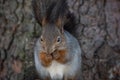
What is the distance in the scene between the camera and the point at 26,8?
10.4 ft

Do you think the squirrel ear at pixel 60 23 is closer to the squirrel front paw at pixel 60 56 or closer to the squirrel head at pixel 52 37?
the squirrel head at pixel 52 37

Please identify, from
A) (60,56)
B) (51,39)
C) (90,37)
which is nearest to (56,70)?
(60,56)

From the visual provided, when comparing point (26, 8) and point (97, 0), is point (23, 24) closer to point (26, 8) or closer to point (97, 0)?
point (26, 8)

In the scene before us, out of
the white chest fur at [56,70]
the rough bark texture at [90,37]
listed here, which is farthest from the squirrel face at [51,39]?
the rough bark texture at [90,37]

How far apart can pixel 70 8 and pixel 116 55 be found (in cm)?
36

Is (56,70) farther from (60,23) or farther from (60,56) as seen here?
(60,23)

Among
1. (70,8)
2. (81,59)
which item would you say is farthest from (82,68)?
(70,8)

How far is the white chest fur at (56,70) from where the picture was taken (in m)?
2.85

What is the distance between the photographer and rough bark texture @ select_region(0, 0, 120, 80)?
3.04 metres

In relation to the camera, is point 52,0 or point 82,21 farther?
point 82,21

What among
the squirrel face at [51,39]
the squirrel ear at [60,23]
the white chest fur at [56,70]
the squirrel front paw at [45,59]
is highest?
the squirrel ear at [60,23]

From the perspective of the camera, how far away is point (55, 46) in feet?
9.03

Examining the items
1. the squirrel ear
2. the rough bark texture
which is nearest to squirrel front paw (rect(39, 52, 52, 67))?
the squirrel ear

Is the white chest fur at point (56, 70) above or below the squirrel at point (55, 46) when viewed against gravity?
below
